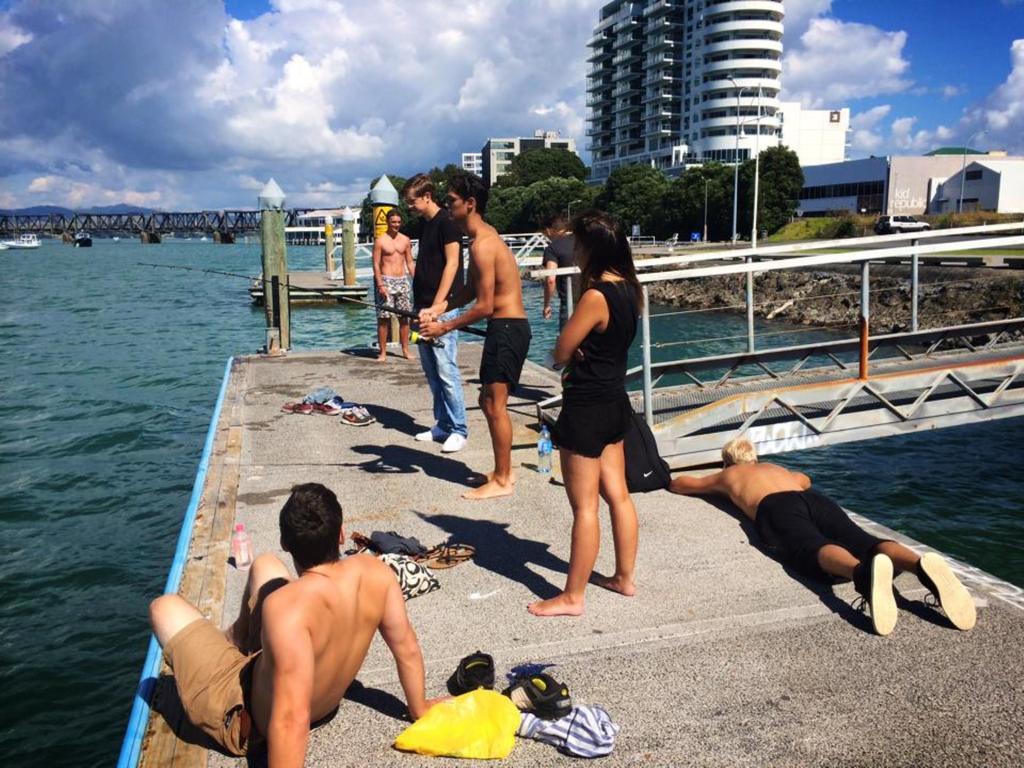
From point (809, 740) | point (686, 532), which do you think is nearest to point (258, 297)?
point (686, 532)

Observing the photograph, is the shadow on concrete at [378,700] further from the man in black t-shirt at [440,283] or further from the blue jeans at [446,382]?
the blue jeans at [446,382]

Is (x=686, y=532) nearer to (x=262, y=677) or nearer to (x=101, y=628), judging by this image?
(x=262, y=677)

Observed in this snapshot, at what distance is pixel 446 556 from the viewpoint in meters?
4.88

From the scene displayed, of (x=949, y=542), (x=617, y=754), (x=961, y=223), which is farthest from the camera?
(x=961, y=223)

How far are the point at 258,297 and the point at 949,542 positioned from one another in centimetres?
2846

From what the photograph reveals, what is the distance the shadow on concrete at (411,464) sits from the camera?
657 cm

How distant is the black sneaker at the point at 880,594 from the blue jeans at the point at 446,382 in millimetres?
3879

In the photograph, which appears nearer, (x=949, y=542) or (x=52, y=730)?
(x=52, y=730)

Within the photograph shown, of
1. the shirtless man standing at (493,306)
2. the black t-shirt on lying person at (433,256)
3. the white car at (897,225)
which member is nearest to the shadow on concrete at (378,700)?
the shirtless man standing at (493,306)

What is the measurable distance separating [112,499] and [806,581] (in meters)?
8.23

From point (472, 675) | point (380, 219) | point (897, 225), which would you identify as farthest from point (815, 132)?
point (472, 675)

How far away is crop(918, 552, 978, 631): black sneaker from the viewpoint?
397 centimetres

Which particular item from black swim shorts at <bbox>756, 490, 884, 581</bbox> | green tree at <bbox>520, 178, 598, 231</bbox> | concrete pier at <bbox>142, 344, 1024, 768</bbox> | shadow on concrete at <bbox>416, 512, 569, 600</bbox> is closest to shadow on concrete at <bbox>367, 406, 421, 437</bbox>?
concrete pier at <bbox>142, 344, 1024, 768</bbox>

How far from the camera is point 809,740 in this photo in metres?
3.15
